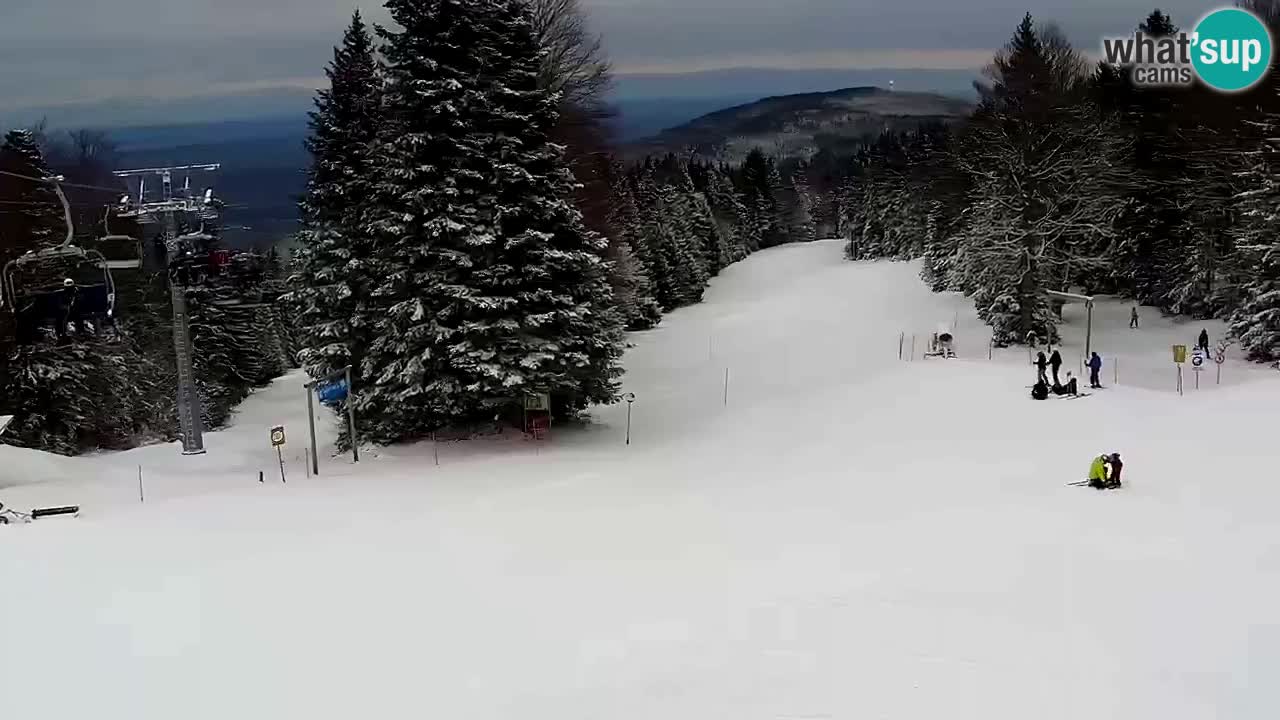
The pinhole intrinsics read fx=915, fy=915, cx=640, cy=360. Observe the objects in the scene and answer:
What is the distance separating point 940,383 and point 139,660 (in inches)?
860

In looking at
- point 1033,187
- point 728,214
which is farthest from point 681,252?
point 728,214

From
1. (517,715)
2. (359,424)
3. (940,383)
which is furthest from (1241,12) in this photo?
(517,715)

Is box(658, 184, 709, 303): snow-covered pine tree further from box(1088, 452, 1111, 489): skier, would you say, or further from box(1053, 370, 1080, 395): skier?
box(1088, 452, 1111, 489): skier

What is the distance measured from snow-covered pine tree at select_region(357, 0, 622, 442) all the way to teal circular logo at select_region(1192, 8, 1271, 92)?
26829mm

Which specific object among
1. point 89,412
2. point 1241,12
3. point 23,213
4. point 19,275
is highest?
point 1241,12

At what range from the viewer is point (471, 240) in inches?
824

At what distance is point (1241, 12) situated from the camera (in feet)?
117

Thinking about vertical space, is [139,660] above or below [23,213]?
below

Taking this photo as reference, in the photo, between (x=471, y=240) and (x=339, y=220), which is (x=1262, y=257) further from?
(x=339, y=220)

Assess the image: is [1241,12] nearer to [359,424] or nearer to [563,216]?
[563,216]

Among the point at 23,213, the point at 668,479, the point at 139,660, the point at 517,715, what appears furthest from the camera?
the point at 23,213

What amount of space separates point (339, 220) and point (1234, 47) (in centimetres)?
3466

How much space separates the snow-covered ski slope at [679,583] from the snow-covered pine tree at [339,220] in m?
3.73

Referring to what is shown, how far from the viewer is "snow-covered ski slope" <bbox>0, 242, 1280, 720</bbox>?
7.87 metres
